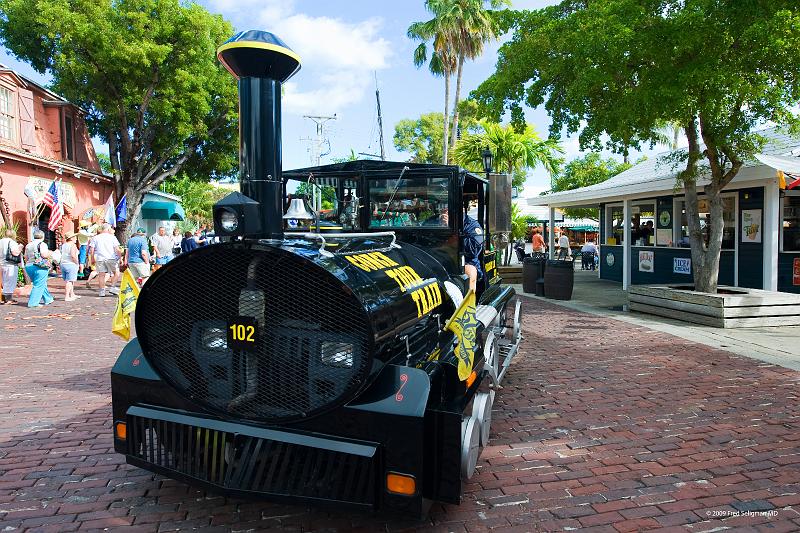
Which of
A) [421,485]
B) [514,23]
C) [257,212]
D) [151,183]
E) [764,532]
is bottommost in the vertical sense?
[764,532]

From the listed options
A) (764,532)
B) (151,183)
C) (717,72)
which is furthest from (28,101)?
(764,532)

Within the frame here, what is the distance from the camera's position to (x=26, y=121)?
53.0 ft

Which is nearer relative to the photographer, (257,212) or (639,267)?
(257,212)

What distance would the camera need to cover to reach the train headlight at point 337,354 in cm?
250

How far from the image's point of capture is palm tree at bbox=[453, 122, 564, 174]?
18.7 metres

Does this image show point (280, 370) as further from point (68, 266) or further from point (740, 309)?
point (68, 266)

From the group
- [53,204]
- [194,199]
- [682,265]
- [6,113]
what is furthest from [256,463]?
[194,199]

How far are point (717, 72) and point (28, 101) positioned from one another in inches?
721

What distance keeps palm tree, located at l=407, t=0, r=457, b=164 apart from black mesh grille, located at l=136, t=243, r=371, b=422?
23.7 metres

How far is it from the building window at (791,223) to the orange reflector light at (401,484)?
38.6 feet

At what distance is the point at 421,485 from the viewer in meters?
2.35

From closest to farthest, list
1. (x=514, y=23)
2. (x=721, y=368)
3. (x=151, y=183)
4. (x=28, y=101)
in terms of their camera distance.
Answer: (x=721, y=368), (x=514, y=23), (x=28, y=101), (x=151, y=183)

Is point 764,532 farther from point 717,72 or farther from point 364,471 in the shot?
point 717,72

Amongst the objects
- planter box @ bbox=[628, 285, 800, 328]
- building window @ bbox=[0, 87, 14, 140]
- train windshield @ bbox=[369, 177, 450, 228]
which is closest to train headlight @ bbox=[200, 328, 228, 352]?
train windshield @ bbox=[369, 177, 450, 228]
